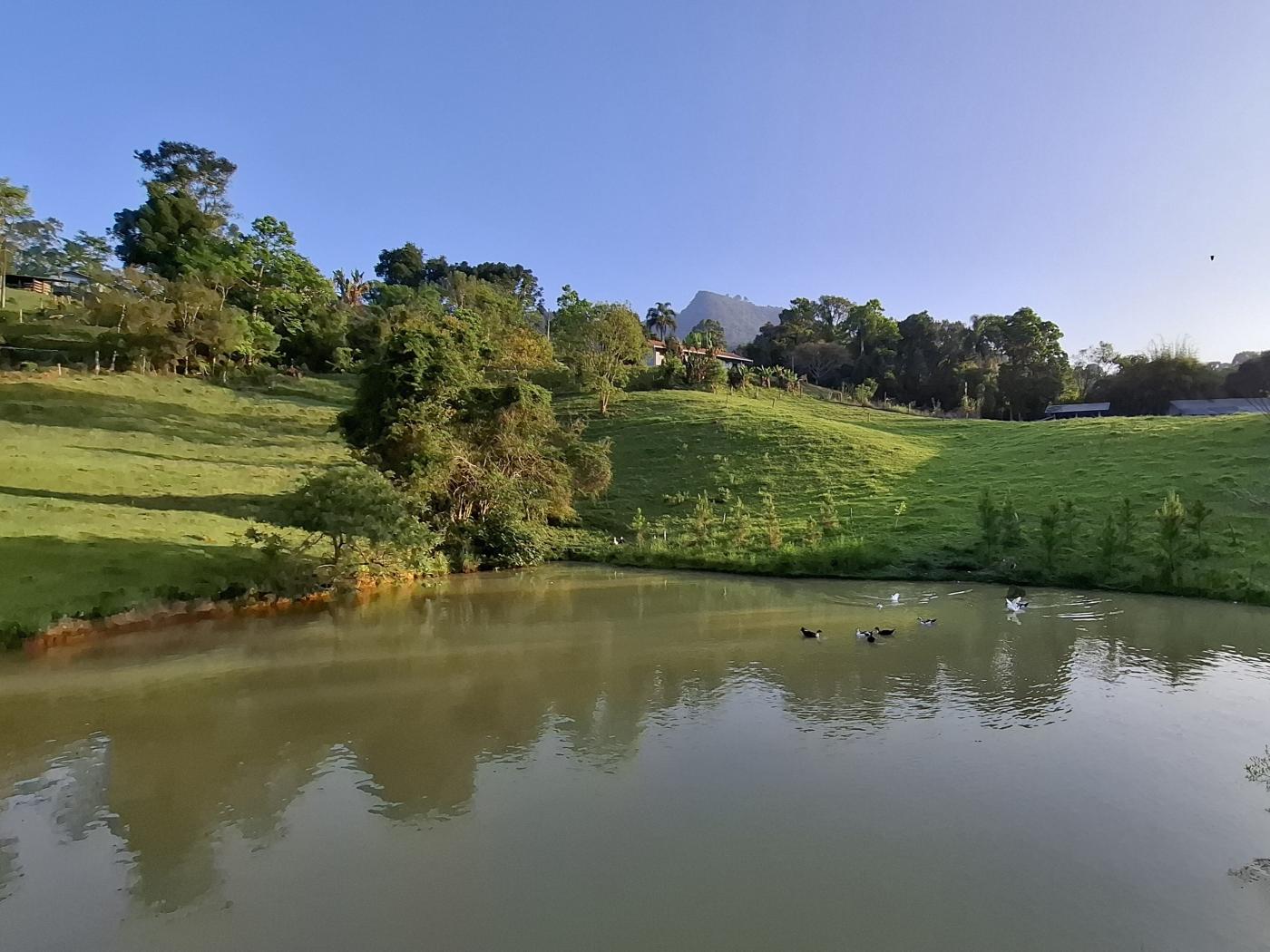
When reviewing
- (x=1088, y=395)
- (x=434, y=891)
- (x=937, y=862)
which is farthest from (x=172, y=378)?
(x=1088, y=395)

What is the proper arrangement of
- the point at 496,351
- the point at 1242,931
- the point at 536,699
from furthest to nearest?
the point at 496,351 < the point at 536,699 < the point at 1242,931

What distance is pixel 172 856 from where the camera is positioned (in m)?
6.89

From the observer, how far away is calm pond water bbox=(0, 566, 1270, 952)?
5922 millimetres

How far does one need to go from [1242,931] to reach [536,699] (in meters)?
8.56

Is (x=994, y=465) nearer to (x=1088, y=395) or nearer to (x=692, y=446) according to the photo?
(x=692, y=446)

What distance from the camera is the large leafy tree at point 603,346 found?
160 ft

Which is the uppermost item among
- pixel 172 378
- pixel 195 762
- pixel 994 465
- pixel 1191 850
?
pixel 172 378

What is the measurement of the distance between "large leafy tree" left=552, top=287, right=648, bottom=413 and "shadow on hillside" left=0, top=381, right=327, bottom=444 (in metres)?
18.7

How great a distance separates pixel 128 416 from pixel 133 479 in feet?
35.8

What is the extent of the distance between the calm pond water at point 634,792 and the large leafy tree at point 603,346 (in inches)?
1388

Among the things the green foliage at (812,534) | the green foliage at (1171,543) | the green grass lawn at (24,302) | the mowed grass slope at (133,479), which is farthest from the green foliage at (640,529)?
the green grass lawn at (24,302)

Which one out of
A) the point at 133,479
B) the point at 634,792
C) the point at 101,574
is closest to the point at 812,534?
the point at 634,792

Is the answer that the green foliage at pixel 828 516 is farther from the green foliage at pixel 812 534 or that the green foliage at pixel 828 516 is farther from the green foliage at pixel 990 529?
the green foliage at pixel 990 529

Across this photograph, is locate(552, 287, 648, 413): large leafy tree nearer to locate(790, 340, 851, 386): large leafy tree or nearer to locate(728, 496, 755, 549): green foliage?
locate(728, 496, 755, 549): green foliage
